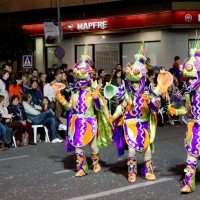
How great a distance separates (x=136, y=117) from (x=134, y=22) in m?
17.1

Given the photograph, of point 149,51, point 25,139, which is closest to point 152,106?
point 25,139

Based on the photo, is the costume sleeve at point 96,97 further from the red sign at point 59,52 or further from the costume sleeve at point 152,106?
the red sign at point 59,52

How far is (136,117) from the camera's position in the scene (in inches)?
304

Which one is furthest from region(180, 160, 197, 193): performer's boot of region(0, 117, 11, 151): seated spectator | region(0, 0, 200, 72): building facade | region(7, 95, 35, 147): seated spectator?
region(0, 0, 200, 72): building facade

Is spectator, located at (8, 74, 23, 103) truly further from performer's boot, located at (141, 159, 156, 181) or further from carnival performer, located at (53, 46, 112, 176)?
performer's boot, located at (141, 159, 156, 181)

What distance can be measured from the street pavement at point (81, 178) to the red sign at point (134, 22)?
12484mm

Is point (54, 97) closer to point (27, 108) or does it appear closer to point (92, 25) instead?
point (27, 108)

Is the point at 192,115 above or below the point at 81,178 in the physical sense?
above

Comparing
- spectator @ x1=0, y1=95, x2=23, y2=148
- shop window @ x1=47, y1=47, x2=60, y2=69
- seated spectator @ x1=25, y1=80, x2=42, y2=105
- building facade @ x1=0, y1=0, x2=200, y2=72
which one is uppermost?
building facade @ x1=0, y1=0, x2=200, y2=72

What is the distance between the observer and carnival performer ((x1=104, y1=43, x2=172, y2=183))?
7.64m

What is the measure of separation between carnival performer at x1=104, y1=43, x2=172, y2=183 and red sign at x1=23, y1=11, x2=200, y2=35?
15441 millimetres


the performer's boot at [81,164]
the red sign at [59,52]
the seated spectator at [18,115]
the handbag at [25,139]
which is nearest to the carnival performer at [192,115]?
the performer's boot at [81,164]

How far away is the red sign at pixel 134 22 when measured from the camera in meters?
22.8

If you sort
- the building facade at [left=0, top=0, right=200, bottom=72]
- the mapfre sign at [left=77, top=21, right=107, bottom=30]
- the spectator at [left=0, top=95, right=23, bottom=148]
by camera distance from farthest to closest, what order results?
the mapfre sign at [left=77, top=21, right=107, bottom=30] → the building facade at [left=0, top=0, right=200, bottom=72] → the spectator at [left=0, top=95, right=23, bottom=148]
